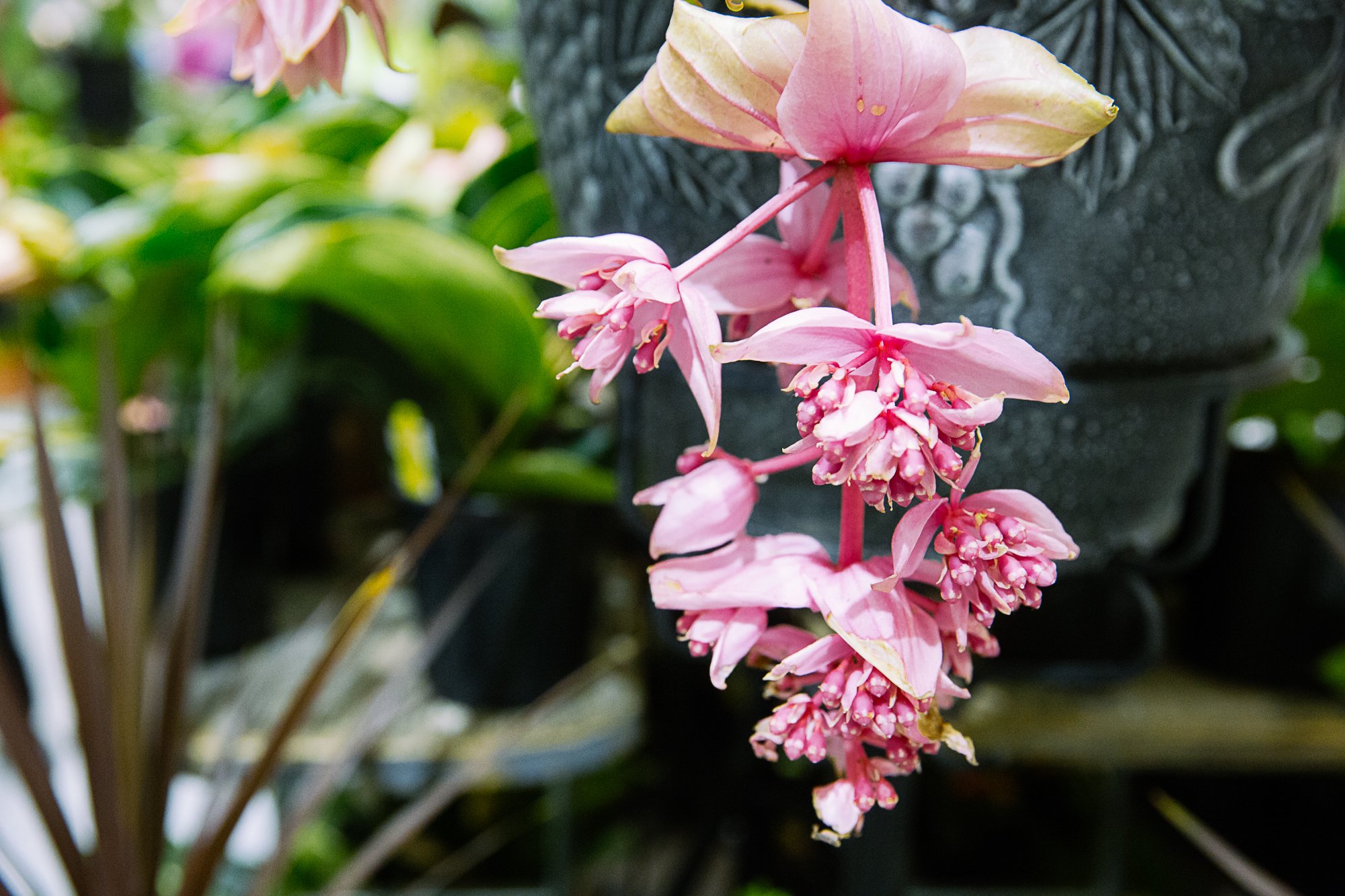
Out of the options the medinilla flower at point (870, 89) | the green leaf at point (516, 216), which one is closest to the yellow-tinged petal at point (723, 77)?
the medinilla flower at point (870, 89)

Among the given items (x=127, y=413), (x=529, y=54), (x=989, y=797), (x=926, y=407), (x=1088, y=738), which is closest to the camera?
(x=926, y=407)

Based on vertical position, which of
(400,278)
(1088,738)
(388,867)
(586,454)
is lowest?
(388,867)

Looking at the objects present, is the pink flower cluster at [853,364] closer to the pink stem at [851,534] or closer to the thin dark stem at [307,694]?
the pink stem at [851,534]

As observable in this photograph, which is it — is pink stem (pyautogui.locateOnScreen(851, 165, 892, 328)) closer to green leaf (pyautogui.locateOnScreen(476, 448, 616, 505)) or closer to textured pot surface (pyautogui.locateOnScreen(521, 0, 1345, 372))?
textured pot surface (pyautogui.locateOnScreen(521, 0, 1345, 372))

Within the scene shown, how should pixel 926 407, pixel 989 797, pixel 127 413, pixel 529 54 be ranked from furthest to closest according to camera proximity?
pixel 989 797
pixel 127 413
pixel 529 54
pixel 926 407

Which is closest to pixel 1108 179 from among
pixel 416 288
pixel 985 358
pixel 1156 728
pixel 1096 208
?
pixel 1096 208

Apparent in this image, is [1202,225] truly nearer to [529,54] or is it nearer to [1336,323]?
[529,54]

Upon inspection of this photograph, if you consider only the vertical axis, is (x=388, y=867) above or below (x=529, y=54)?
below

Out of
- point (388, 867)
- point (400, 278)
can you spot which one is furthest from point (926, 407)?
point (388, 867)
